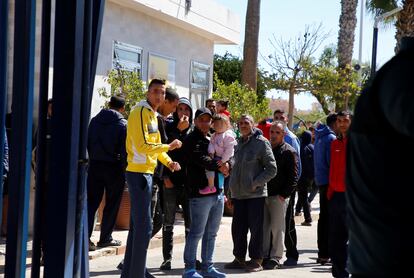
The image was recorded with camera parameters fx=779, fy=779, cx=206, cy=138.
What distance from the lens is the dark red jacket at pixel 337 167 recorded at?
9406 millimetres

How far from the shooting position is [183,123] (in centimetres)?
938

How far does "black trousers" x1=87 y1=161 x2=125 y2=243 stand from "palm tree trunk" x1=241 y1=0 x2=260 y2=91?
1181cm

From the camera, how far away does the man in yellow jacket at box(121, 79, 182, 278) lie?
7379 mm

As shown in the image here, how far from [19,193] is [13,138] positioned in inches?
13.0

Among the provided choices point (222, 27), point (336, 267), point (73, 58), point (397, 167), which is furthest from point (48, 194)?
point (222, 27)

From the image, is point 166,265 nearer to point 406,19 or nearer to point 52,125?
point 52,125

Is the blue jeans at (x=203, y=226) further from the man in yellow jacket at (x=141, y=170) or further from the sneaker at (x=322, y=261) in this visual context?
the sneaker at (x=322, y=261)

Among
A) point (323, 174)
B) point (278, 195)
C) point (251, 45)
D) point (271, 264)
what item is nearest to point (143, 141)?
point (278, 195)

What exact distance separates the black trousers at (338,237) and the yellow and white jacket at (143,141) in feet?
9.00

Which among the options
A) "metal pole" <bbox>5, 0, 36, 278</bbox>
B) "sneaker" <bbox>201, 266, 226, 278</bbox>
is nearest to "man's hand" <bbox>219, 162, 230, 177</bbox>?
Result: "sneaker" <bbox>201, 266, 226, 278</bbox>

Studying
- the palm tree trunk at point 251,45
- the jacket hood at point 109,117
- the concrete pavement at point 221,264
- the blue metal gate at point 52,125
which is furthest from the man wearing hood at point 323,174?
the palm tree trunk at point 251,45

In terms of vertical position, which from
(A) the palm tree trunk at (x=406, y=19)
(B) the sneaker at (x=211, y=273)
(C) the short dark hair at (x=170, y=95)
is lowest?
(B) the sneaker at (x=211, y=273)

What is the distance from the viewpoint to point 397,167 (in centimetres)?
243

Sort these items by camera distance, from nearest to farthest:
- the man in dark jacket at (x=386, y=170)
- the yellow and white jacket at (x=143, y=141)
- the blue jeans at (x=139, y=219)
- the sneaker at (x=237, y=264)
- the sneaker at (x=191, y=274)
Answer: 1. the man in dark jacket at (x=386, y=170)
2. the blue jeans at (x=139, y=219)
3. the yellow and white jacket at (x=143, y=141)
4. the sneaker at (x=191, y=274)
5. the sneaker at (x=237, y=264)
